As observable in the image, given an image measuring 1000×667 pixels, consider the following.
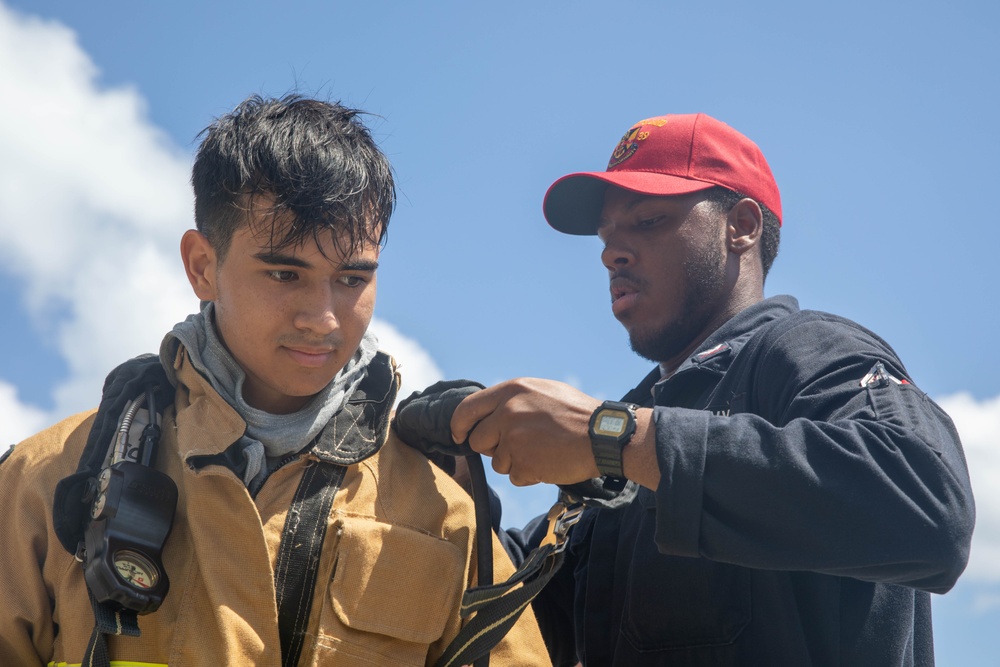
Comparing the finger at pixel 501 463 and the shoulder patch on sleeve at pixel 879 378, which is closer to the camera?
the shoulder patch on sleeve at pixel 879 378

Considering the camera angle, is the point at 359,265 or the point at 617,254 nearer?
the point at 359,265

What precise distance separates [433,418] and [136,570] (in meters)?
1.01

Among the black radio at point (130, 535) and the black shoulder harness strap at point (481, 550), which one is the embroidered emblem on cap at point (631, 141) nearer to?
the black shoulder harness strap at point (481, 550)

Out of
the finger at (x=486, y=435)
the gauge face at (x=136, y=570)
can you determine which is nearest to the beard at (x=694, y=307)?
the finger at (x=486, y=435)

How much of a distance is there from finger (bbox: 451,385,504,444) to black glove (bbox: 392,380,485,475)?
0.05m

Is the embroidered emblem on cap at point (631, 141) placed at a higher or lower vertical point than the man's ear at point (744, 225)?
higher

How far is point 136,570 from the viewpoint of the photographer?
Answer: 295 cm

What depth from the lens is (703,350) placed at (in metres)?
3.97

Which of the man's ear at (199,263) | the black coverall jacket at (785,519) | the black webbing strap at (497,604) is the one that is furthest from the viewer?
the man's ear at (199,263)

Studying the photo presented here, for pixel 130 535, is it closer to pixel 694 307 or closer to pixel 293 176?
pixel 293 176

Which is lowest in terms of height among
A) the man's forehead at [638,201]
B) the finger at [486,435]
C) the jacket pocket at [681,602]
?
the jacket pocket at [681,602]

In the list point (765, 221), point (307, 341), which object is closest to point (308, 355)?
point (307, 341)

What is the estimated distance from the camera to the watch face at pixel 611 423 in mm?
3016

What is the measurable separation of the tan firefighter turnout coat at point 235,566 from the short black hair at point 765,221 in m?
2.05
